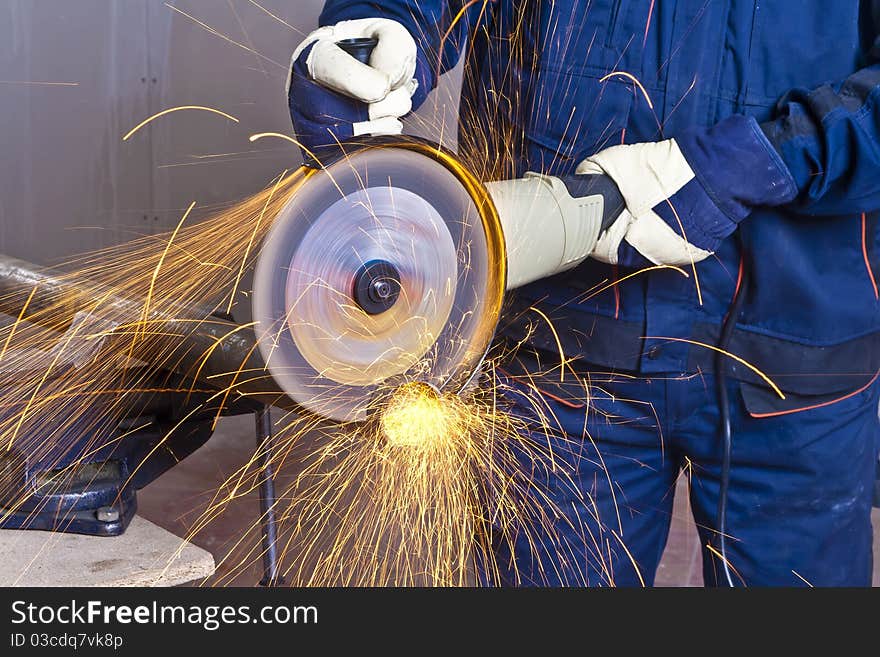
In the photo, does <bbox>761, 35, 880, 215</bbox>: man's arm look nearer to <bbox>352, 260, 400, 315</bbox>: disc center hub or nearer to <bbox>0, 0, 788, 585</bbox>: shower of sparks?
<bbox>0, 0, 788, 585</bbox>: shower of sparks

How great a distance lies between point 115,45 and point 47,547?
2444 mm

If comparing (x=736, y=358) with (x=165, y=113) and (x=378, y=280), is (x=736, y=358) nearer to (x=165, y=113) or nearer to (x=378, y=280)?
(x=378, y=280)

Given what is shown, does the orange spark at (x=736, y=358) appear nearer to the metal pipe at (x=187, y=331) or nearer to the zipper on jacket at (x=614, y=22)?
the zipper on jacket at (x=614, y=22)

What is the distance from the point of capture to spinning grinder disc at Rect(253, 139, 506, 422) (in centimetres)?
112

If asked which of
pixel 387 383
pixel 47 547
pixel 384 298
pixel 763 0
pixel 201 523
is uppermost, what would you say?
pixel 763 0

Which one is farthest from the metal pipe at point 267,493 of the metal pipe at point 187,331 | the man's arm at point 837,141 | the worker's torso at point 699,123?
the man's arm at point 837,141

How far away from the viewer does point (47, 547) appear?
133 centimetres

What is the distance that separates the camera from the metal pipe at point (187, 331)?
137cm

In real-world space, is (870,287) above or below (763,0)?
below

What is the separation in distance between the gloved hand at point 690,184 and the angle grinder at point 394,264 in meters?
0.08

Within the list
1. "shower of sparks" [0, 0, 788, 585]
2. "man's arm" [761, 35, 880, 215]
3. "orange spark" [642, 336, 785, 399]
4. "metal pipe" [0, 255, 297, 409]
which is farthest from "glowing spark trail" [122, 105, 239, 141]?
"man's arm" [761, 35, 880, 215]

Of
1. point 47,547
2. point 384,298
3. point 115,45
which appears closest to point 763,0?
point 384,298

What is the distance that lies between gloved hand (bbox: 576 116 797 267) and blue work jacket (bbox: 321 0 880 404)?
0.04 meters

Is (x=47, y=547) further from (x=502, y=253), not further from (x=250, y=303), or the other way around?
(x=502, y=253)
